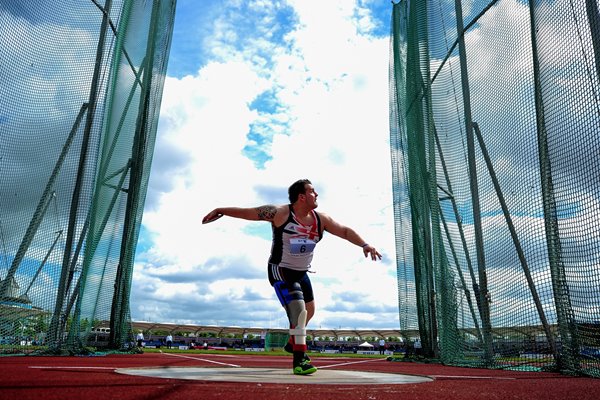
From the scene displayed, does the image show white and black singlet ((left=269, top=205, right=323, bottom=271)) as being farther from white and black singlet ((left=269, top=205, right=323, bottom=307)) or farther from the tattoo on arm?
the tattoo on arm

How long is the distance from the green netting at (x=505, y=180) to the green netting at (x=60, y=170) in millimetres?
5112

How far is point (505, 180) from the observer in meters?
5.75

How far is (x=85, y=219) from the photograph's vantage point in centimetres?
671

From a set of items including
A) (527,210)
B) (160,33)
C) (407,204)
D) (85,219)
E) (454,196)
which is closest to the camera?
(527,210)

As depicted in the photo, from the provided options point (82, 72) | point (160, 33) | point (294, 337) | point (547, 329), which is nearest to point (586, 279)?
point (547, 329)

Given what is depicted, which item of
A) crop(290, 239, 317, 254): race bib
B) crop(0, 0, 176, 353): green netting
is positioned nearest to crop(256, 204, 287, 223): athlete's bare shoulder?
crop(290, 239, 317, 254): race bib

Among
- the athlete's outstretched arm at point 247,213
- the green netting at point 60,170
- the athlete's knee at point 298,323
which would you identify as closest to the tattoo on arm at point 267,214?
the athlete's outstretched arm at point 247,213

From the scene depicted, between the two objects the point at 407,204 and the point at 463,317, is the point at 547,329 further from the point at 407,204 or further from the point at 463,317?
the point at 407,204

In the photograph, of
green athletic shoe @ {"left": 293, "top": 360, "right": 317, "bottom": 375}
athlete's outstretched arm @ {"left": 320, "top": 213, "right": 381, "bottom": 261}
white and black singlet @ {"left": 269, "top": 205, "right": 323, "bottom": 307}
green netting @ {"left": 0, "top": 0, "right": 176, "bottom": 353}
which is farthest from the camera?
green netting @ {"left": 0, "top": 0, "right": 176, "bottom": 353}

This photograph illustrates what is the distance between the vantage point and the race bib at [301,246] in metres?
3.98

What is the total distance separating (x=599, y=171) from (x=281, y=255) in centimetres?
277

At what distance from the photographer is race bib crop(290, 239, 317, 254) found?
13.1ft

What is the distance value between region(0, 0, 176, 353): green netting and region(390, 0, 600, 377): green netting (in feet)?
16.8

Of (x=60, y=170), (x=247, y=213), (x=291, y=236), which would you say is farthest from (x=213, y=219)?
(x=60, y=170)
